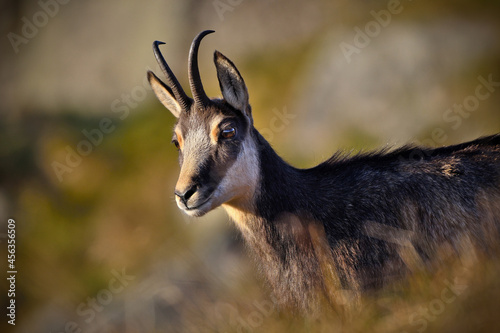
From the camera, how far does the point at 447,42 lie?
14.6 m

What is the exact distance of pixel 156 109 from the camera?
2127cm

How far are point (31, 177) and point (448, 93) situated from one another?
1539 cm

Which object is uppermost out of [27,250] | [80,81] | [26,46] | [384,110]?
[26,46]

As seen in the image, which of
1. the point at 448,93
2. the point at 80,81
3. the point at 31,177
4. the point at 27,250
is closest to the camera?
the point at 448,93

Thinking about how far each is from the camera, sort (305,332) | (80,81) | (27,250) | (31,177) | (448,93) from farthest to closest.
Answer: (80,81) → (31,177) → (27,250) → (448,93) → (305,332)

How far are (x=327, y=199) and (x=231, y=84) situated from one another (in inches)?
78.8

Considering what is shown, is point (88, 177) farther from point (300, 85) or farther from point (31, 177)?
point (300, 85)

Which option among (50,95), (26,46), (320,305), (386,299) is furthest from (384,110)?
(26,46)
